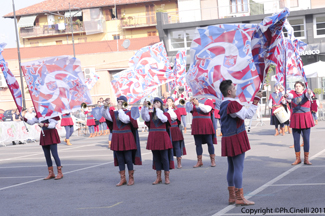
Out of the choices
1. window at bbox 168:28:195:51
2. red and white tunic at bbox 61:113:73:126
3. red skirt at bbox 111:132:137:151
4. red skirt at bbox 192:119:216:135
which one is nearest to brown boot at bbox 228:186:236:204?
red skirt at bbox 111:132:137:151

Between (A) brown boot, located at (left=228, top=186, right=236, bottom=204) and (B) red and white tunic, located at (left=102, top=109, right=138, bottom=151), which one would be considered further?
(B) red and white tunic, located at (left=102, top=109, right=138, bottom=151)

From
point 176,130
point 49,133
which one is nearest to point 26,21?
point 49,133

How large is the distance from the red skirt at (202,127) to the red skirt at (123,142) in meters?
2.12

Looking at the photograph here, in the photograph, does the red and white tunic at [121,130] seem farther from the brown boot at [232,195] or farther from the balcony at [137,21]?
the balcony at [137,21]

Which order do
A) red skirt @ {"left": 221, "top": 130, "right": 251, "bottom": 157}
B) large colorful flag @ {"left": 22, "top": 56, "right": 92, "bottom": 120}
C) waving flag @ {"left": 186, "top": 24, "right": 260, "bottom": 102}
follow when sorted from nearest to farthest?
red skirt @ {"left": 221, "top": 130, "right": 251, "bottom": 157}, waving flag @ {"left": 186, "top": 24, "right": 260, "bottom": 102}, large colorful flag @ {"left": 22, "top": 56, "right": 92, "bottom": 120}

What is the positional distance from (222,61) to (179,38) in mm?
34513

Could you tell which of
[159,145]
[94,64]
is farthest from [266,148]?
[94,64]

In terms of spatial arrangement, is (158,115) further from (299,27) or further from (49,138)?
(299,27)

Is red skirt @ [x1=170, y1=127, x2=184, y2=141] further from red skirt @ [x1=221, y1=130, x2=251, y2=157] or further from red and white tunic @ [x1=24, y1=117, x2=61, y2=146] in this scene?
red skirt @ [x1=221, y1=130, x2=251, y2=157]

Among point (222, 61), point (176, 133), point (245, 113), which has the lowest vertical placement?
point (176, 133)

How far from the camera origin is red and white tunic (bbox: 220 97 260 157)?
6777 mm

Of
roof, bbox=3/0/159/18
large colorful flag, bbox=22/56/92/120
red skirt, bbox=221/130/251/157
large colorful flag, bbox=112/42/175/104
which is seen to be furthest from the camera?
roof, bbox=3/0/159/18

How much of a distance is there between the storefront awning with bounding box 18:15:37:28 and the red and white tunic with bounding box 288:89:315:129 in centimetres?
5592

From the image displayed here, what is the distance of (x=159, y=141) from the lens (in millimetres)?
9344
